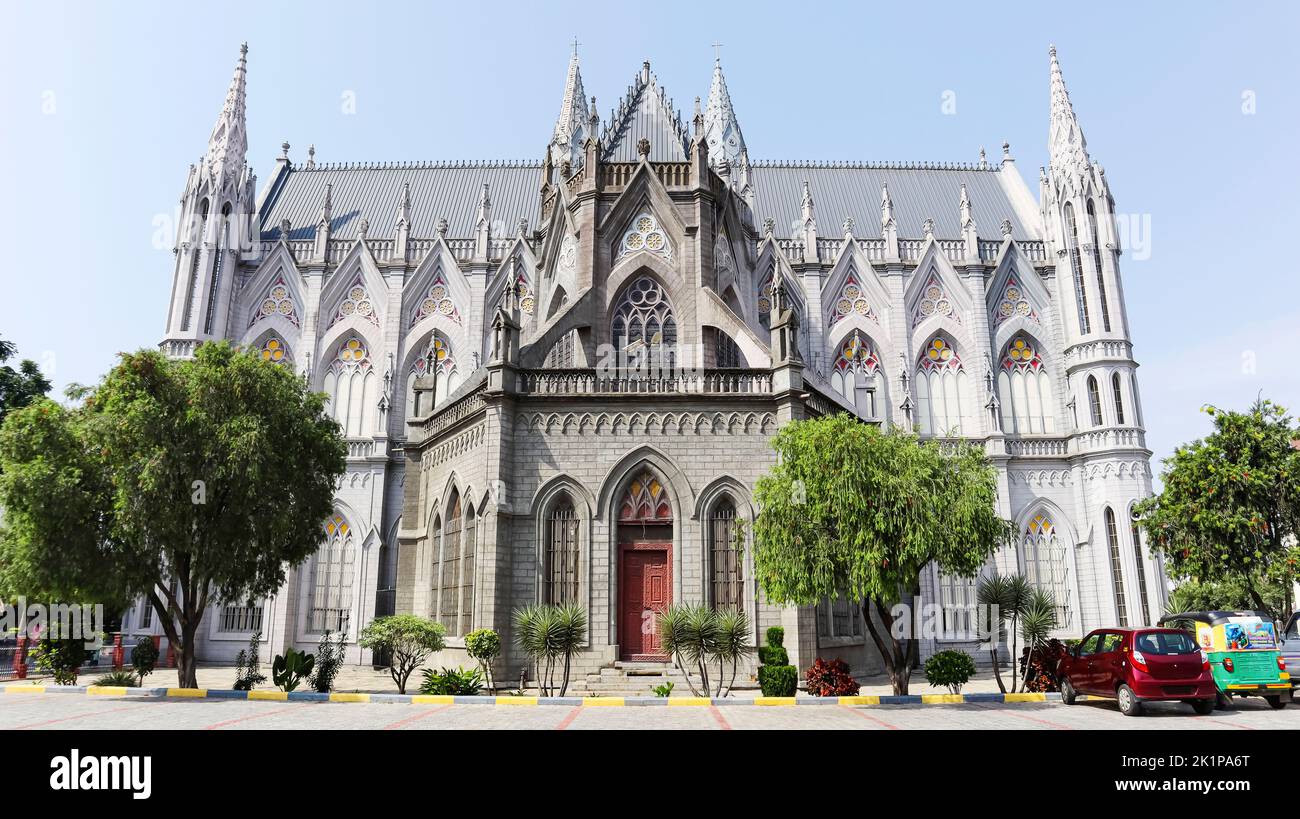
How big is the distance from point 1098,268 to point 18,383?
50991 mm

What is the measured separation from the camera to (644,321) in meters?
25.6

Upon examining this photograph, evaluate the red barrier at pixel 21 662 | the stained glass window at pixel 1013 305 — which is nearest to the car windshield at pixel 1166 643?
the stained glass window at pixel 1013 305

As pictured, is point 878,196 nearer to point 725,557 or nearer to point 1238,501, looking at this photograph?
point 1238,501

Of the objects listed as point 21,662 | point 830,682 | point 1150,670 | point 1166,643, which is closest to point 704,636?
point 830,682

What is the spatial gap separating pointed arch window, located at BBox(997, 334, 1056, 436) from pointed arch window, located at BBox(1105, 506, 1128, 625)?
189 inches

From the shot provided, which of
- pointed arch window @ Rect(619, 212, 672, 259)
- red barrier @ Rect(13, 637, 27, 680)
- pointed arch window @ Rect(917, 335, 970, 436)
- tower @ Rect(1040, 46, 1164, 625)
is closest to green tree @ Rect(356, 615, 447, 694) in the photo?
red barrier @ Rect(13, 637, 27, 680)

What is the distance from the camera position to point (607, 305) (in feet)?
84.0

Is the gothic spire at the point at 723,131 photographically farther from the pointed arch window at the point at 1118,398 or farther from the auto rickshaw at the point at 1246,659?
the auto rickshaw at the point at 1246,659

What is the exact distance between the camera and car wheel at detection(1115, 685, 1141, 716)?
14.3 meters

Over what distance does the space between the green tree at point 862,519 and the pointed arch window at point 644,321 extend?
8.87m
